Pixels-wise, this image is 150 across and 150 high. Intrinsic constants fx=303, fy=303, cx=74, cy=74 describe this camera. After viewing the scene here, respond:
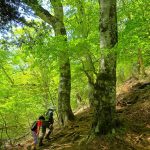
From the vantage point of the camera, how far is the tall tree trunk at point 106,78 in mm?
9938

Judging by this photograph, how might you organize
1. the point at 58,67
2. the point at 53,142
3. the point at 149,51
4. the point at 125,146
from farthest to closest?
the point at 149,51, the point at 58,67, the point at 53,142, the point at 125,146

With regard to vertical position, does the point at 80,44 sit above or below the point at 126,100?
above

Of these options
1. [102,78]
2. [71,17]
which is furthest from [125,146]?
[71,17]

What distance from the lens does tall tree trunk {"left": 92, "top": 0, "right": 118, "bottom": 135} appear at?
9938mm

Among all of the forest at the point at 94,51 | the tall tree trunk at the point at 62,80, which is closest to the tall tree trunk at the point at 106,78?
the forest at the point at 94,51

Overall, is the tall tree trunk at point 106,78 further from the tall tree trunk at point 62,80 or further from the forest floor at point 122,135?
the tall tree trunk at point 62,80

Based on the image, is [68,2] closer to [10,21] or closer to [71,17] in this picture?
[71,17]

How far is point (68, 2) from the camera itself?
50.5ft

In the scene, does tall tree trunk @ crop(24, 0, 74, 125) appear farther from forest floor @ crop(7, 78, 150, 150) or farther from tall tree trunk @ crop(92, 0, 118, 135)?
tall tree trunk @ crop(92, 0, 118, 135)

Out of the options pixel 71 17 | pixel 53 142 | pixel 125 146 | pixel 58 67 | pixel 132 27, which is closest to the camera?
pixel 125 146

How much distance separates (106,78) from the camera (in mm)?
10102

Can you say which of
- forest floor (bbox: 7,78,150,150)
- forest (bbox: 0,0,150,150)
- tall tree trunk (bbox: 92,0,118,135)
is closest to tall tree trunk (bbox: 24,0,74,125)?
forest (bbox: 0,0,150,150)

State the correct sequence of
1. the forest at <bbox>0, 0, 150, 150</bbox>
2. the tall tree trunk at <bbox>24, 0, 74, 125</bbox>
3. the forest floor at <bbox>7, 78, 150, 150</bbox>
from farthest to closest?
1. the tall tree trunk at <bbox>24, 0, 74, 125</bbox>
2. the forest at <bbox>0, 0, 150, 150</bbox>
3. the forest floor at <bbox>7, 78, 150, 150</bbox>

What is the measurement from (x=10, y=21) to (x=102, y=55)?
3.22 m
